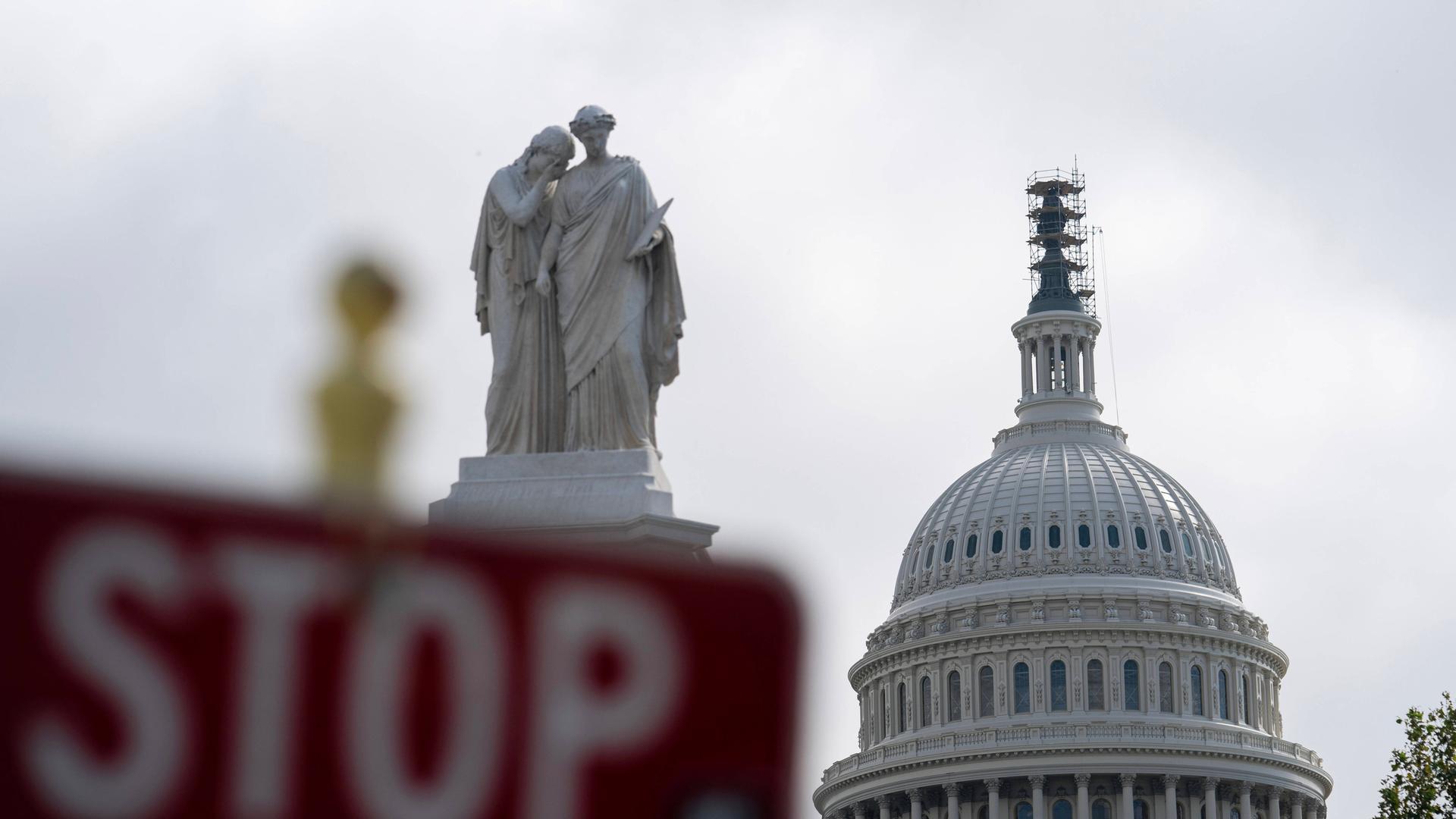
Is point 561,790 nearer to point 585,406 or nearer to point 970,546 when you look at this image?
point 585,406

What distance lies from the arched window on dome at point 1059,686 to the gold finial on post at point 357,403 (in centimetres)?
15888

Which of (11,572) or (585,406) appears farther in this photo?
(585,406)

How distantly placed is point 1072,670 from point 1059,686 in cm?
121

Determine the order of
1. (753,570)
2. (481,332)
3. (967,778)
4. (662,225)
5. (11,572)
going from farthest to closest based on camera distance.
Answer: (967,778) < (481,332) < (662,225) < (753,570) < (11,572)

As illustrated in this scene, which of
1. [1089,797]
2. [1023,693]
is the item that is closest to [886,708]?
[1023,693]

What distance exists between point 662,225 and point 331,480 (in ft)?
36.2

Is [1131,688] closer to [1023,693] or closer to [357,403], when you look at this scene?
[1023,693]

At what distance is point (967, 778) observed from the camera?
158 meters

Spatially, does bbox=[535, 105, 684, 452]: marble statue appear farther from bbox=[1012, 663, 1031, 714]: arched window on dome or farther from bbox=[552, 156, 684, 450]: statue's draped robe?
bbox=[1012, 663, 1031, 714]: arched window on dome

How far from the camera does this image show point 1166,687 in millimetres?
161375

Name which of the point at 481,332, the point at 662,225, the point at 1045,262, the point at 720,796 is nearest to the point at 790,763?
the point at 720,796

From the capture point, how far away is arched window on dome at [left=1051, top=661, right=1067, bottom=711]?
161 m

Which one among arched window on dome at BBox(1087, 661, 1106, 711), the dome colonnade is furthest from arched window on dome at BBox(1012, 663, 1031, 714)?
the dome colonnade

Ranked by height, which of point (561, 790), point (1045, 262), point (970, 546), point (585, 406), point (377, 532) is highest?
point (1045, 262)
